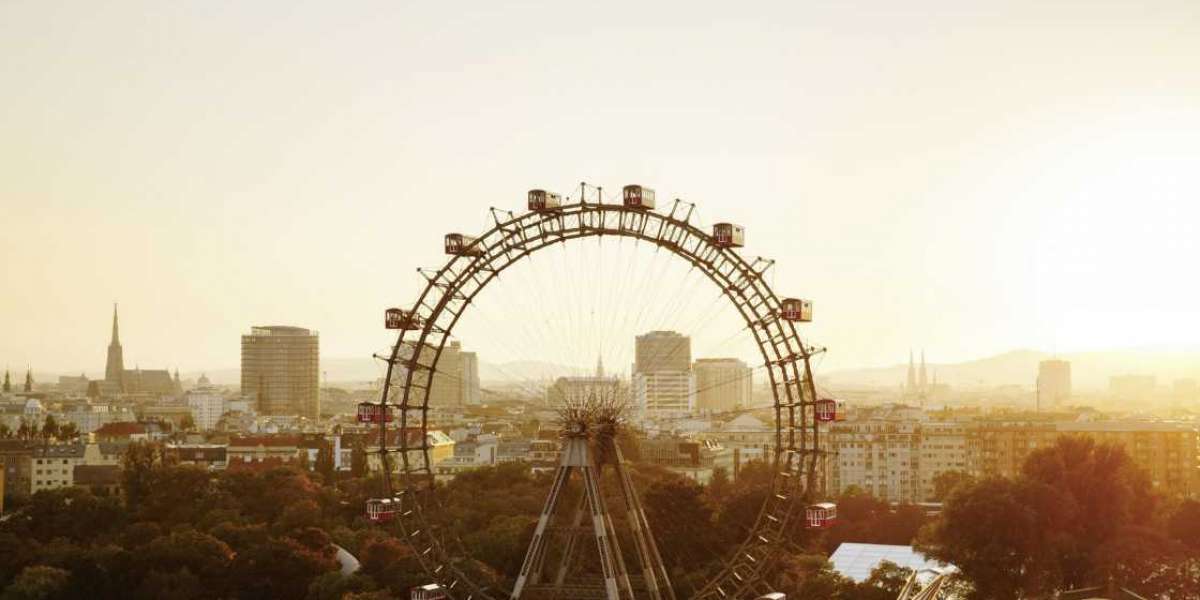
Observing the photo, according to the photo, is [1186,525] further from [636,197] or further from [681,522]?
[636,197]

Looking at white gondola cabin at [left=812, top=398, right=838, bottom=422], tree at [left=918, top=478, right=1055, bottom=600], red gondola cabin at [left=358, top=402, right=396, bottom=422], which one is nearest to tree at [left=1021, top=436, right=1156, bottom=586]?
tree at [left=918, top=478, right=1055, bottom=600]

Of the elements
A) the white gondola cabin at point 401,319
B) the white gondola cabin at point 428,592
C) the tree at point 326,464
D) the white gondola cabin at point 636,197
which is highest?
the white gondola cabin at point 636,197

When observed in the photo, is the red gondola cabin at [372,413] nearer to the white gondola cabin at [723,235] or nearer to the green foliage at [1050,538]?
the white gondola cabin at [723,235]

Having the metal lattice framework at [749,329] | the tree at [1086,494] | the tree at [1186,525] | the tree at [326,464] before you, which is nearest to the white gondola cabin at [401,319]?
the metal lattice framework at [749,329]

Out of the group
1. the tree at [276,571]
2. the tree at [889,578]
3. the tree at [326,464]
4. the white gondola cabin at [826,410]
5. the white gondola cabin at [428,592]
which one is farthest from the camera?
the tree at [326,464]

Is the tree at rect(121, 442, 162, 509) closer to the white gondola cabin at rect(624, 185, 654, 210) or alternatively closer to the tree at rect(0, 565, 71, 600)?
the tree at rect(0, 565, 71, 600)

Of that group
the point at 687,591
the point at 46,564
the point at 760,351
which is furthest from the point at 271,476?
the point at 760,351
